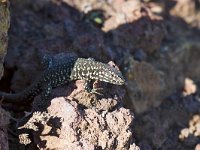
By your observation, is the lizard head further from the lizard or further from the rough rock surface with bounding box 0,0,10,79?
the rough rock surface with bounding box 0,0,10,79

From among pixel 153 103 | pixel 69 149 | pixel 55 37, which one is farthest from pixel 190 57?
pixel 69 149

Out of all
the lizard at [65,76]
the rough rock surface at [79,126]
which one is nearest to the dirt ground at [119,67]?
the rough rock surface at [79,126]

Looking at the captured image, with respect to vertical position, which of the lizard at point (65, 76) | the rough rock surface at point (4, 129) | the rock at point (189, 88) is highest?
the rock at point (189, 88)

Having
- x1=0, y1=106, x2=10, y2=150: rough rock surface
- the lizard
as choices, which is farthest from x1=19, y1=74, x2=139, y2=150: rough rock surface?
the lizard

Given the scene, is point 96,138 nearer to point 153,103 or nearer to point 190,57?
point 153,103

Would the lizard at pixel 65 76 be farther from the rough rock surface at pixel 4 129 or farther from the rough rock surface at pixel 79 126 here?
the rough rock surface at pixel 4 129

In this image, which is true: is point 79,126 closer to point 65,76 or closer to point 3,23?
point 65,76

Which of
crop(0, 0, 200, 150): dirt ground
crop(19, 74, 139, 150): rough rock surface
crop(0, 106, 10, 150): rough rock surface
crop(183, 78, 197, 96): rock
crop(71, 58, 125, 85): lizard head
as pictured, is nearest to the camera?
crop(0, 106, 10, 150): rough rock surface
